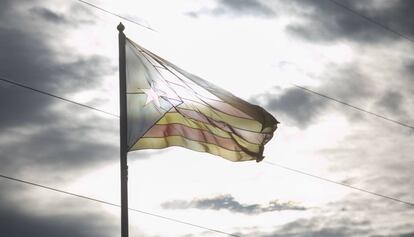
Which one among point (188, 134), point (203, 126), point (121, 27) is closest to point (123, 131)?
point (188, 134)

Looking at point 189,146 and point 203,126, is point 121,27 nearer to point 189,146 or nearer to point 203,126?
point 203,126

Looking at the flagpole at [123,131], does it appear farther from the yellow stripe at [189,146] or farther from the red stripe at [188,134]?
the red stripe at [188,134]

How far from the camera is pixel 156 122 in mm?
16984

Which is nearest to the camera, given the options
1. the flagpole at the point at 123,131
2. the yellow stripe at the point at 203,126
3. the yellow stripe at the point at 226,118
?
the flagpole at the point at 123,131

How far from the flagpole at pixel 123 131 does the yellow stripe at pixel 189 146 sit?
0.47 m

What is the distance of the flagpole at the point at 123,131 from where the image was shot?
50.3 feet

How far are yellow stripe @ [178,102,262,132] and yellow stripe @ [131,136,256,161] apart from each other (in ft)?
2.52

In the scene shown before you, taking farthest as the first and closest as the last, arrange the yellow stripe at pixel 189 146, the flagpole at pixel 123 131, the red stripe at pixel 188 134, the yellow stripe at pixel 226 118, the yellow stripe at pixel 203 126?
the yellow stripe at pixel 226 118, the yellow stripe at pixel 203 126, the red stripe at pixel 188 134, the yellow stripe at pixel 189 146, the flagpole at pixel 123 131

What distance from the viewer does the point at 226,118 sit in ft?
61.2

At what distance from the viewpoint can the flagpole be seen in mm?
15320

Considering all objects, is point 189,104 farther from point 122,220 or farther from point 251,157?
point 122,220

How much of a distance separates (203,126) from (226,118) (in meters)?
0.93

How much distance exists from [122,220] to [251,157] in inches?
200

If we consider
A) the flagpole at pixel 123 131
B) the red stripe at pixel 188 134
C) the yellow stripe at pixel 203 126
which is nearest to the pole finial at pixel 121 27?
the flagpole at pixel 123 131
